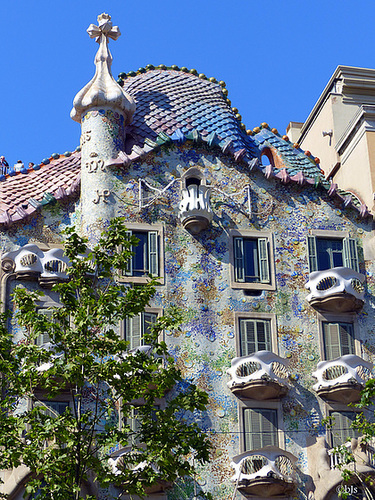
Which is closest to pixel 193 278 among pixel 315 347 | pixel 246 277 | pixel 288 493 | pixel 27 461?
pixel 246 277

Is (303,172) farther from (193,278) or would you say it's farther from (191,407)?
(191,407)

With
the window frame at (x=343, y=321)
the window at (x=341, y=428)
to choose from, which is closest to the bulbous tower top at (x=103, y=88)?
the window frame at (x=343, y=321)

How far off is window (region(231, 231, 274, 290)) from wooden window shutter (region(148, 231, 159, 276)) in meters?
2.25

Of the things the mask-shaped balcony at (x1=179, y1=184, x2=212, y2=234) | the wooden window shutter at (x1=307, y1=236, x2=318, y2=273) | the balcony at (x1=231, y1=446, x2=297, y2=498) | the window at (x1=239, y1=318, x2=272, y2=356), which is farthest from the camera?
the wooden window shutter at (x1=307, y1=236, x2=318, y2=273)

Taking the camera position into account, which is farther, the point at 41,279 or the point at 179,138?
the point at 179,138

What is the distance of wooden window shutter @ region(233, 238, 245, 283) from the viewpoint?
32.5m

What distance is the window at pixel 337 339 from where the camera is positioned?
31969 millimetres

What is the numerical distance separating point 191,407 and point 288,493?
21.3ft

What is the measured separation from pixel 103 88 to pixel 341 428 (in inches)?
492

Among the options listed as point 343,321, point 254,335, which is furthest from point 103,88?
point 343,321

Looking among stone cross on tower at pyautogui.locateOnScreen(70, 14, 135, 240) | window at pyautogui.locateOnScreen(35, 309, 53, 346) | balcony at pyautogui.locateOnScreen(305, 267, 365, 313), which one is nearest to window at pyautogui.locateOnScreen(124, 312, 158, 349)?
window at pyautogui.locateOnScreen(35, 309, 53, 346)

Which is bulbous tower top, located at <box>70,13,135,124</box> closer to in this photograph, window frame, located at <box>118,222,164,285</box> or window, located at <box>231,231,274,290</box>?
window frame, located at <box>118,222,164,285</box>

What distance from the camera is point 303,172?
117ft

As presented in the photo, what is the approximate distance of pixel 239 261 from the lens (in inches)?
1289
